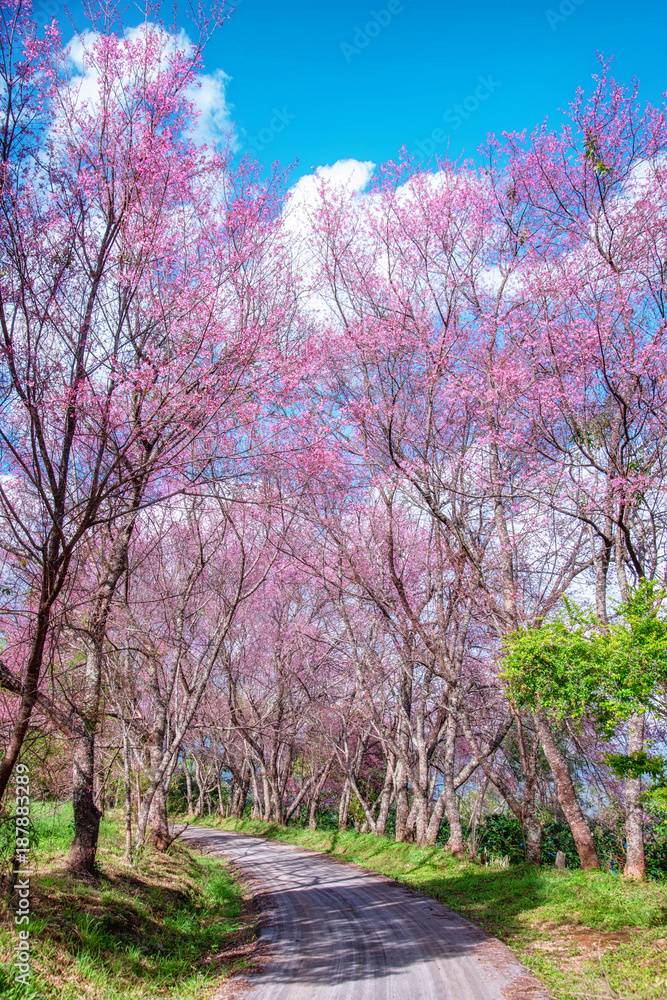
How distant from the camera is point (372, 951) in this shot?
23.8ft

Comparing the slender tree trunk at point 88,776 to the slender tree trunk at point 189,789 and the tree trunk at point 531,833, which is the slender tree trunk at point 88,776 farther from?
the slender tree trunk at point 189,789

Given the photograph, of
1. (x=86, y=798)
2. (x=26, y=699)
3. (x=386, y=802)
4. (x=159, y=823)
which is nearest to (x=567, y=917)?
(x=86, y=798)

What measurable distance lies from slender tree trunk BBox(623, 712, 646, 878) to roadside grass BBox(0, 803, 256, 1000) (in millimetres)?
6035

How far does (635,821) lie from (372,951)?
17.0 ft

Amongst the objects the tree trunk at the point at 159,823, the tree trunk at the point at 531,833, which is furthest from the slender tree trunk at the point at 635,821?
the tree trunk at the point at 159,823

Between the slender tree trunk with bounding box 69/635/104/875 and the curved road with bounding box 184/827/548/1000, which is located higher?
the slender tree trunk with bounding box 69/635/104/875

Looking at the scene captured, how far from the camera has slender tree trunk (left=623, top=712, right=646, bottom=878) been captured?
9.52 m

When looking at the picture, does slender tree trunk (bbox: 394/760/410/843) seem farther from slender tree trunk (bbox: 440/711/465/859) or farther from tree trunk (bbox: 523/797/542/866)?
tree trunk (bbox: 523/797/542/866)

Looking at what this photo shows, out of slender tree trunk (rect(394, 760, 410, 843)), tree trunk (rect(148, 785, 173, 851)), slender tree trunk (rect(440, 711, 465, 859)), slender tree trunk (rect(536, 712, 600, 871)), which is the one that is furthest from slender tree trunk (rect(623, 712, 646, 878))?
tree trunk (rect(148, 785, 173, 851))

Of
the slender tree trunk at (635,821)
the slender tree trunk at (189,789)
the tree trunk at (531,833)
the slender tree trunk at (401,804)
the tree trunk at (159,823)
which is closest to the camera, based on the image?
the slender tree trunk at (635,821)

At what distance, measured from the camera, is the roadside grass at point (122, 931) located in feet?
17.7

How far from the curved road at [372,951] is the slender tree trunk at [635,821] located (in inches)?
117

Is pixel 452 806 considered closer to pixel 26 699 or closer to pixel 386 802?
pixel 386 802

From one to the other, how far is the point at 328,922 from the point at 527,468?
847 cm
